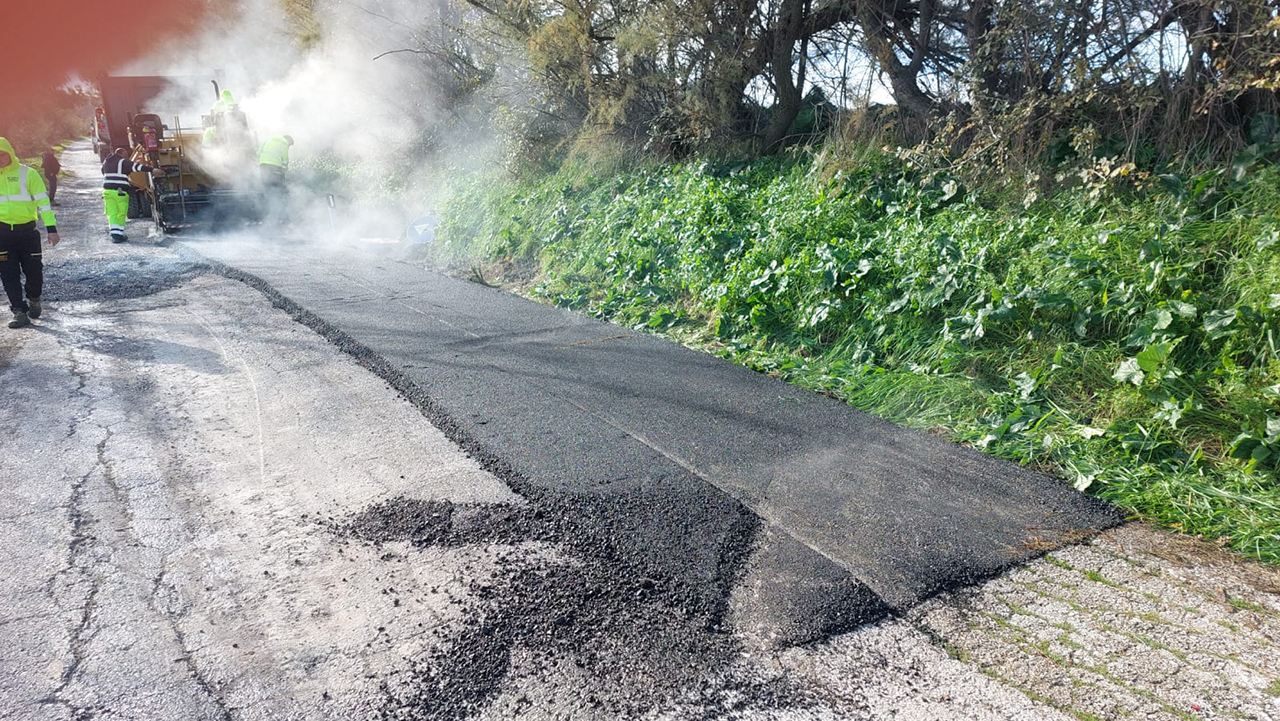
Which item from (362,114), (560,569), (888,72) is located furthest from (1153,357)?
(362,114)

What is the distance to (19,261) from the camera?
7762mm

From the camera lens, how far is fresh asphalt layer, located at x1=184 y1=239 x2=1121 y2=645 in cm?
330

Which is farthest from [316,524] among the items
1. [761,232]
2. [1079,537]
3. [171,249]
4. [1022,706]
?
[171,249]

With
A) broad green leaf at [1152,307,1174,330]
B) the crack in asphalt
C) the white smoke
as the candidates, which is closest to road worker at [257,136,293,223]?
the white smoke

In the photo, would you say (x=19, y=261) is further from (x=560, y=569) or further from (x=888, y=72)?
(x=888, y=72)

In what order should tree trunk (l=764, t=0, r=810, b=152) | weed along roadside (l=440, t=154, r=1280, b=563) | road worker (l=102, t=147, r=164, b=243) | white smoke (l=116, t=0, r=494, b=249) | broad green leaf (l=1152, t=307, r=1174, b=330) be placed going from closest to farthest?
1. weed along roadside (l=440, t=154, r=1280, b=563)
2. broad green leaf (l=1152, t=307, r=1174, b=330)
3. tree trunk (l=764, t=0, r=810, b=152)
4. road worker (l=102, t=147, r=164, b=243)
5. white smoke (l=116, t=0, r=494, b=249)

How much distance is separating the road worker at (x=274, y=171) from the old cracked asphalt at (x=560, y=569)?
30.6 ft

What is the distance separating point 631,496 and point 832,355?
2.77 metres

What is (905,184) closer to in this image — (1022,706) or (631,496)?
(631,496)

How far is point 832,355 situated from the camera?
6164 mm

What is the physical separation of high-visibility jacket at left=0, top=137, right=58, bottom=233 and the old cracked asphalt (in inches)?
106

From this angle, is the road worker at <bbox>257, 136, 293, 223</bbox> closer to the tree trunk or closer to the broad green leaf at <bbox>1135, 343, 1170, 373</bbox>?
the tree trunk

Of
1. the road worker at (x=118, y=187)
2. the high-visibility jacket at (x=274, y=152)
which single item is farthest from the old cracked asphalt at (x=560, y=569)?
the high-visibility jacket at (x=274, y=152)

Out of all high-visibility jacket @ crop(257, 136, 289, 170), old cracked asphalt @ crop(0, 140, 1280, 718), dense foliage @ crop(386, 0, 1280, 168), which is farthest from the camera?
high-visibility jacket @ crop(257, 136, 289, 170)
